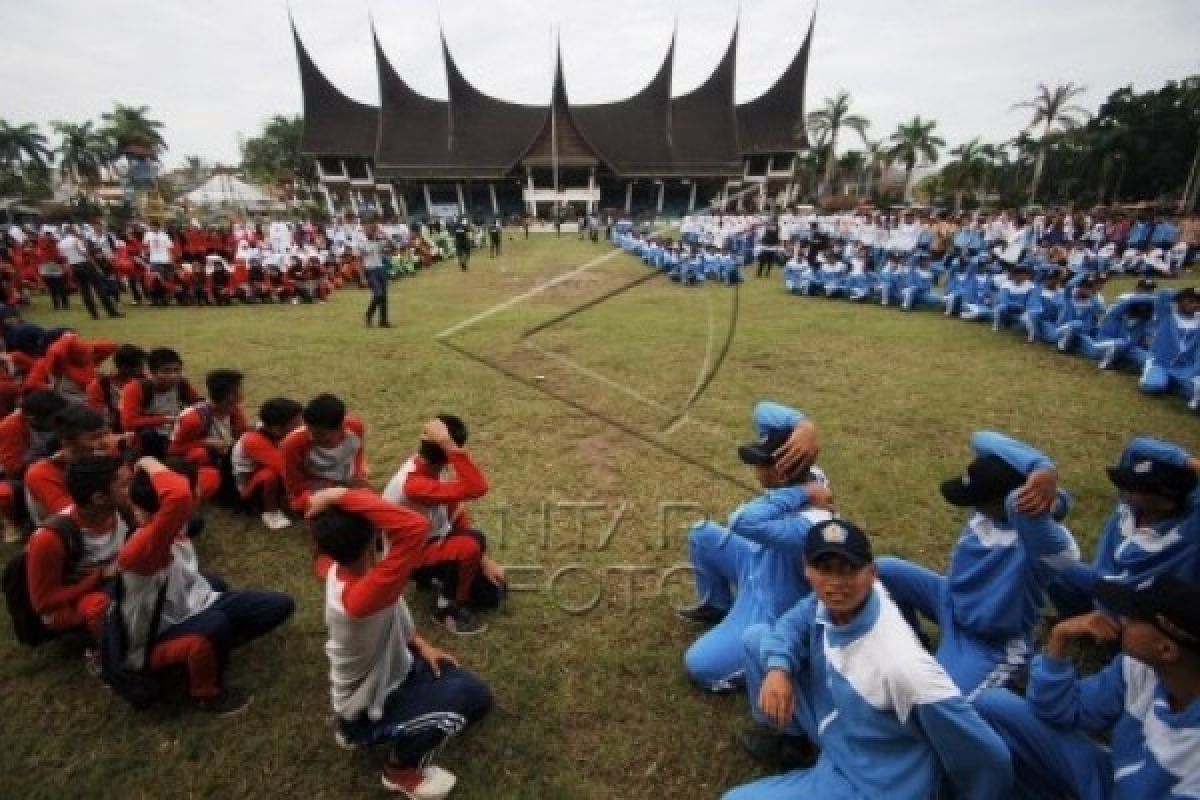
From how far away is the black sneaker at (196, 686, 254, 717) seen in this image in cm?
284

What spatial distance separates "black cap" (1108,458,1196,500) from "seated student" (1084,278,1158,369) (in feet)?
22.5

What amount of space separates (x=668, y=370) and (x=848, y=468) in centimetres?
348

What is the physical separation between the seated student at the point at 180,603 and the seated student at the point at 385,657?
0.71 meters

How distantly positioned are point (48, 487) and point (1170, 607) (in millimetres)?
4603

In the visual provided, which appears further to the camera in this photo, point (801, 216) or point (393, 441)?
point (801, 216)

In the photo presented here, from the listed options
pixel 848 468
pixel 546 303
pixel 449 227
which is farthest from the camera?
pixel 449 227

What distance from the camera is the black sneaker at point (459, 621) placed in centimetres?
341

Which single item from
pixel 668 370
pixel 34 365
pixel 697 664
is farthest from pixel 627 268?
pixel 697 664

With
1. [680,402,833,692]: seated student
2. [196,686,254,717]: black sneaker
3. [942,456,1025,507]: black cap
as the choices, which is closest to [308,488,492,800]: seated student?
[196,686,254,717]: black sneaker

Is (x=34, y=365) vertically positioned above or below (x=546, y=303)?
above

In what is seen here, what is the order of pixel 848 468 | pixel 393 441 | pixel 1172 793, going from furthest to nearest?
pixel 393 441, pixel 848 468, pixel 1172 793

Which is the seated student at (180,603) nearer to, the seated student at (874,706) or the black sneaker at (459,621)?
the black sneaker at (459,621)

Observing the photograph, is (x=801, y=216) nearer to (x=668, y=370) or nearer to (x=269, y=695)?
(x=668, y=370)

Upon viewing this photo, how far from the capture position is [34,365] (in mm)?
5246
